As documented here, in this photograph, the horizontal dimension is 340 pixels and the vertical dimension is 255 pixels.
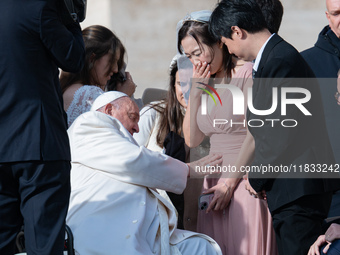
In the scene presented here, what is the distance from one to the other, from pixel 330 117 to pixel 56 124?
2.04 metres

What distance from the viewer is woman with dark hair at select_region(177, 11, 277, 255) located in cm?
397

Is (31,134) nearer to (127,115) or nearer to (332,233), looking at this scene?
(127,115)

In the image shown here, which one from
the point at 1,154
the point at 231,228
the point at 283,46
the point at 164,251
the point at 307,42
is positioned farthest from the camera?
the point at 307,42

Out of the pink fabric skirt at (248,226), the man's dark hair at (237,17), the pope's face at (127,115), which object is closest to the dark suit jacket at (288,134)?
the man's dark hair at (237,17)

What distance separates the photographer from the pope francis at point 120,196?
145 inches

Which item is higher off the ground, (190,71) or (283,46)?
(283,46)

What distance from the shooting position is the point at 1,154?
296 centimetres

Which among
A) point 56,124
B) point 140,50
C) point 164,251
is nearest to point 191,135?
point 164,251

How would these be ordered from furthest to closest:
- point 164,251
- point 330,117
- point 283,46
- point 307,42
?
point 307,42
point 330,117
point 164,251
point 283,46

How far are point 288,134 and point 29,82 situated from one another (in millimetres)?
1307

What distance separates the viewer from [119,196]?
12.5 feet

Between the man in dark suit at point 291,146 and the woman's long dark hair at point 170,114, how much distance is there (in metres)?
1.30

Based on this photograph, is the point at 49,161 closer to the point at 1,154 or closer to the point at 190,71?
the point at 1,154

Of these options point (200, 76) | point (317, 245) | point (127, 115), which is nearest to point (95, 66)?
point (127, 115)
